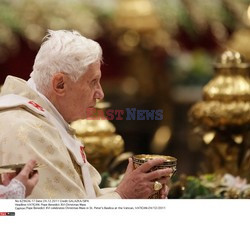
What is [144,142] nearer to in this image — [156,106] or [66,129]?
[156,106]

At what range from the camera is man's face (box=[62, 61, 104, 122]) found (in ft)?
9.55

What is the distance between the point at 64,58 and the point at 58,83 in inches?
3.5

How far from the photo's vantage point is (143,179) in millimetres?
2846

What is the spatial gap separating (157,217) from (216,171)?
2.44 feet

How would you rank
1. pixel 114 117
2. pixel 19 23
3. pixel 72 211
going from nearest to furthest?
pixel 72 211, pixel 114 117, pixel 19 23

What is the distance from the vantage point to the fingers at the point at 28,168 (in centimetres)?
274

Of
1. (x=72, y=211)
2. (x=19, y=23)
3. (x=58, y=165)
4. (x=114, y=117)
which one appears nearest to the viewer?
(x=58, y=165)

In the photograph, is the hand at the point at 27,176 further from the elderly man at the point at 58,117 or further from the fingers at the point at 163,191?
the fingers at the point at 163,191

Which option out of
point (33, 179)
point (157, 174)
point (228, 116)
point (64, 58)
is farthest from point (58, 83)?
point (228, 116)

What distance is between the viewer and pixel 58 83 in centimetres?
289

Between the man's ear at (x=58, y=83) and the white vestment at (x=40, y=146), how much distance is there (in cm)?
6

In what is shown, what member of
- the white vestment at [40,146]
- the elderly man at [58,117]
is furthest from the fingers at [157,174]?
the white vestment at [40,146]

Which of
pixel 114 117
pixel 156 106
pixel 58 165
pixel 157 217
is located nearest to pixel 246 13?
pixel 156 106

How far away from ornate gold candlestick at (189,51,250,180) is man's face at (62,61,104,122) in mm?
997
